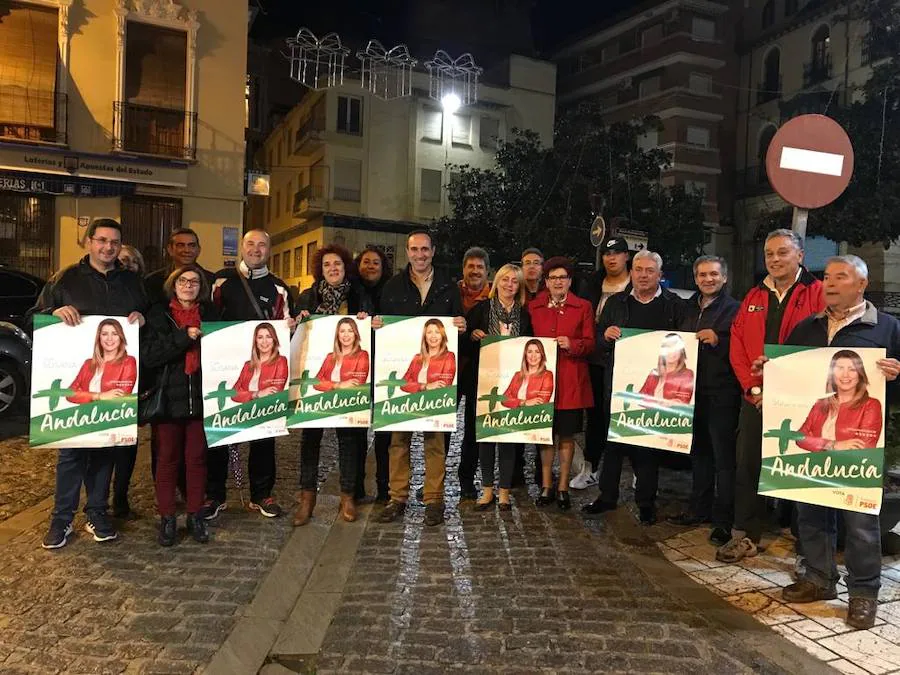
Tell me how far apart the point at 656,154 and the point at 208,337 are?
2138 centimetres

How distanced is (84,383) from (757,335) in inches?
176

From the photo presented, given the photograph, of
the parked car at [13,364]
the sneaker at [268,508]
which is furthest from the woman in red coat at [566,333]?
the parked car at [13,364]

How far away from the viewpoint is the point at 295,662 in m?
3.43

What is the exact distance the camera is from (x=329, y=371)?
201 inches

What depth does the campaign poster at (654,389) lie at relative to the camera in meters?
4.96

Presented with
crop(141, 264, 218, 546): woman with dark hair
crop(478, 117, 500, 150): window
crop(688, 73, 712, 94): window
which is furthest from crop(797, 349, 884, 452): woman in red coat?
crop(688, 73, 712, 94): window

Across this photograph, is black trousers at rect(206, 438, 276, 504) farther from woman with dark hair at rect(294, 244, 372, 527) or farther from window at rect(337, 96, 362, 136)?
window at rect(337, 96, 362, 136)

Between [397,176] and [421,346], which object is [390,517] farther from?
[397,176]

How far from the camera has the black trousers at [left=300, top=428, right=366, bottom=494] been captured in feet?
17.1

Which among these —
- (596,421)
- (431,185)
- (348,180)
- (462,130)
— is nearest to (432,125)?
(462,130)

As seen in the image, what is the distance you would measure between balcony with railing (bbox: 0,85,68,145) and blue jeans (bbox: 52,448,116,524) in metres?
13.2


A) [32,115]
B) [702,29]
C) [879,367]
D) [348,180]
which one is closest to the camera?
[879,367]

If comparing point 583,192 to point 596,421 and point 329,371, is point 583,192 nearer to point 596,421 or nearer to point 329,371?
point 596,421

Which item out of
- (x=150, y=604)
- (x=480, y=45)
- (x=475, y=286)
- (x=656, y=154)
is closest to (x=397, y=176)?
(x=480, y=45)
